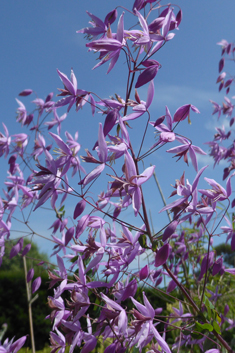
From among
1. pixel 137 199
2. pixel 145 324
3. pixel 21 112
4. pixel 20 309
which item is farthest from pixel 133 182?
pixel 20 309

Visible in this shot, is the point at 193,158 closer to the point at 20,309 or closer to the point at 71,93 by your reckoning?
the point at 71,93

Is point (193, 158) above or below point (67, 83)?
below

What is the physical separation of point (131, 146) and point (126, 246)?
35 cm

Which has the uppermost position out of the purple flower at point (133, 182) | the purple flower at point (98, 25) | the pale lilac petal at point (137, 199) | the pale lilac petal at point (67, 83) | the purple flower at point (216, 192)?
the purple flower at point (98, 25)

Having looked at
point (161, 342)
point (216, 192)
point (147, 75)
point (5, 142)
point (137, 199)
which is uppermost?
point (147, 75)

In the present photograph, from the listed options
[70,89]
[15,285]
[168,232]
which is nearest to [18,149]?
[70,89]

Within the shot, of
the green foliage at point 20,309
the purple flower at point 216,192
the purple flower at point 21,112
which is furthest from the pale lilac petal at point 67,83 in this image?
the green foliage at point 20,309

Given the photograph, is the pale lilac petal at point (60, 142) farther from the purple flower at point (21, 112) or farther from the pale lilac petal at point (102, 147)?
the purple flower at point (21, 112)

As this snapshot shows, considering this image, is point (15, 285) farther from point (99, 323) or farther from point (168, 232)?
point (168, 232)

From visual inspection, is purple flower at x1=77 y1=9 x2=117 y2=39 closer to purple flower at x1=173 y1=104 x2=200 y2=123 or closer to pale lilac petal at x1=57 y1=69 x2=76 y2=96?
pale lilac petal at x1=57 y1=69 x2=76 y2=96

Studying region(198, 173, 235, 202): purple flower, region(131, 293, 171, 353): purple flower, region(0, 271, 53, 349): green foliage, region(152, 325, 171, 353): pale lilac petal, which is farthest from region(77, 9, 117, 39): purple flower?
region(0, 271, 53, 349): green foliage

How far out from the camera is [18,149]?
7.19 ft

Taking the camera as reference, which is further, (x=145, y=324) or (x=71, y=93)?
(x=71, y=93)

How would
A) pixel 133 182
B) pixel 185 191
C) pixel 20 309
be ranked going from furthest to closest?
pixel 20 309 < pixel 185 191 < pixel 133 182
